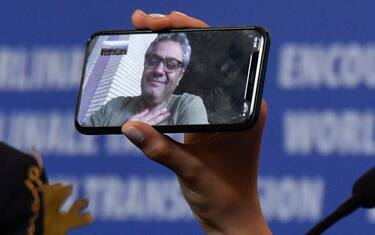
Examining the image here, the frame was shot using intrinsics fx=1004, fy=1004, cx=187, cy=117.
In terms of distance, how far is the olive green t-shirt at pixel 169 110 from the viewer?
28.2 inches

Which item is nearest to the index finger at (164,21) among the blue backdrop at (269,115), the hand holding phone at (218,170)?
the hand holding phone at (218,170)

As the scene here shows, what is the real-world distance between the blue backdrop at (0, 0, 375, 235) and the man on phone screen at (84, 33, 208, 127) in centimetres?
63

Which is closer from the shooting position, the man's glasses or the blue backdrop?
the man's glasses

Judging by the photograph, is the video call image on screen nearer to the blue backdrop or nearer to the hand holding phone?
the hand holding phone

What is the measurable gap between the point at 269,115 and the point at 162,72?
65cm

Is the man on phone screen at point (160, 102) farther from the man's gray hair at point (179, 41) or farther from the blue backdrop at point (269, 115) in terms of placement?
the blue backdrop at point (269, 115)

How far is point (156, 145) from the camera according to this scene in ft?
2.48

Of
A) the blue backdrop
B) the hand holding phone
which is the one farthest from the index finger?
the blue backdrop

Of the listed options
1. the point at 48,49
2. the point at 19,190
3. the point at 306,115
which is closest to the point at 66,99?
the point at 48,49

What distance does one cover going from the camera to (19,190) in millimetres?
541

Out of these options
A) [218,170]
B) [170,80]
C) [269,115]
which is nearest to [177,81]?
[170,80]

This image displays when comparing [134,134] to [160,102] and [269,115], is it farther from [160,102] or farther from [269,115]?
[269,115]

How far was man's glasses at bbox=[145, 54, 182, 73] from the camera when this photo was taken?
2.45ft

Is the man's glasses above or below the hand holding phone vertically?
above
